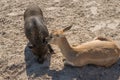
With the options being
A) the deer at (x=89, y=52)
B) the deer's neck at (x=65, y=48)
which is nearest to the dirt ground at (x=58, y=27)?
the deer at (x=89, y=52)

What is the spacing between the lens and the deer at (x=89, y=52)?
19.9 ft

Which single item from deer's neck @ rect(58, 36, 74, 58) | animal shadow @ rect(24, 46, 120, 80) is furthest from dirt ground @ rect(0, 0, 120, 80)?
deer's neck @ rect(58, 36, 74, 58)

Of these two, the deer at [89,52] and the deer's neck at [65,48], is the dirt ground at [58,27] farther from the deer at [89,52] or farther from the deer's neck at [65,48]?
the deer's neck at [65,48]

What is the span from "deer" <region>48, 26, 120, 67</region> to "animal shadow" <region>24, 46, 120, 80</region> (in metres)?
0.09

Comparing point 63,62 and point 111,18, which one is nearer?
point 63,62

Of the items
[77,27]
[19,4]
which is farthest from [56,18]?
[19,4]

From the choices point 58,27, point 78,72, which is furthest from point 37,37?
point 58,27

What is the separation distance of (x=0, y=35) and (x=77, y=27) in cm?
175

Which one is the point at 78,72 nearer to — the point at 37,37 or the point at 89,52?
the point at 89,52

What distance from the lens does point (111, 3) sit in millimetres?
8117

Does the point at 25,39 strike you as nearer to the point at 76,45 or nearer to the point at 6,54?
the point at 6,54

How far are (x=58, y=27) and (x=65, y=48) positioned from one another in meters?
1.42

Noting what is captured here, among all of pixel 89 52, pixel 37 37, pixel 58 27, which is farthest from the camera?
pixel 58 27

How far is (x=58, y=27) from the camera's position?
7.47 m
